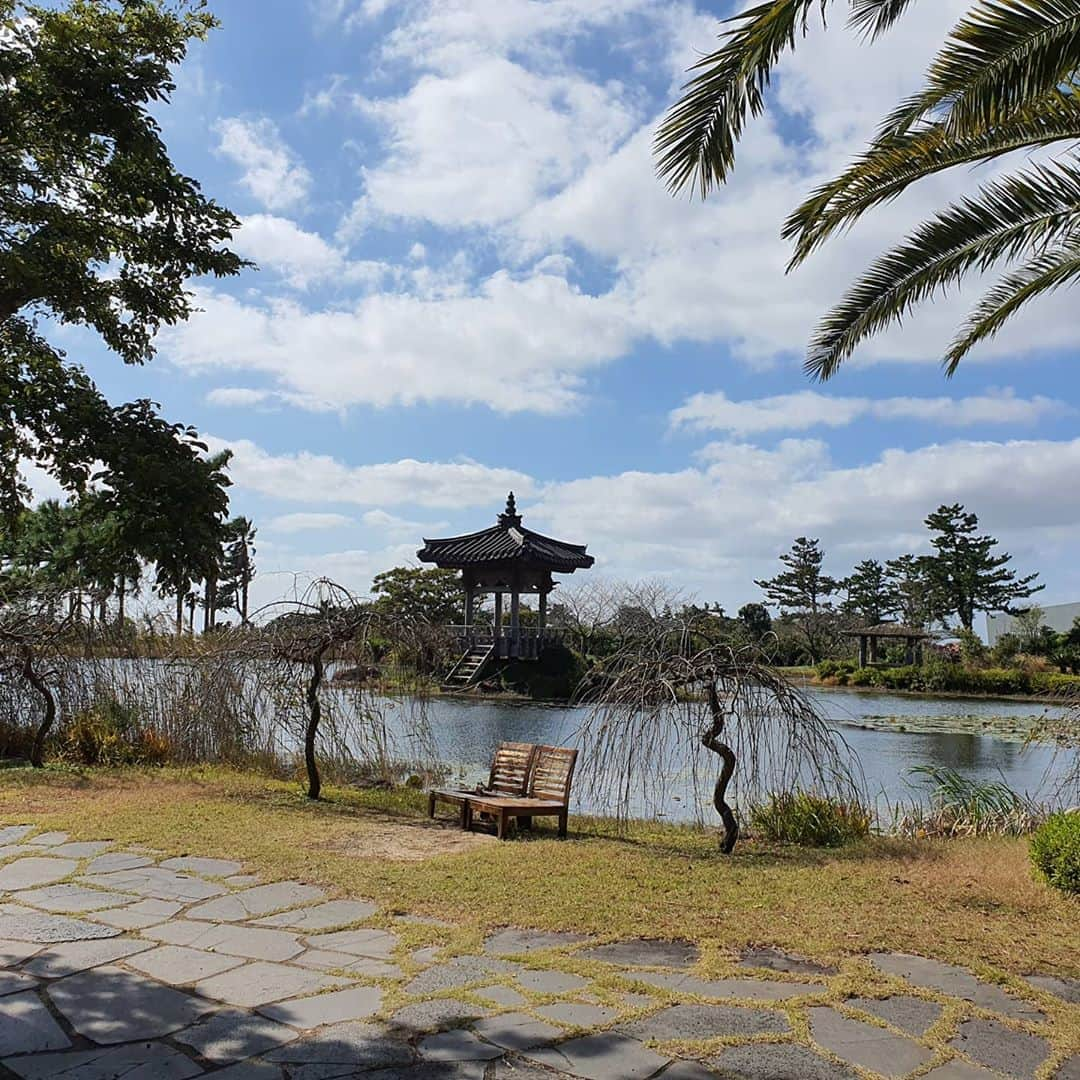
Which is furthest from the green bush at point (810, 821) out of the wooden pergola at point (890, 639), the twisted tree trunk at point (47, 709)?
the wooden pergola at point (890, 639)

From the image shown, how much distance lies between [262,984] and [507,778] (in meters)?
4.34

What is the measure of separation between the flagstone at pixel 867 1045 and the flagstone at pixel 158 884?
10.3ft

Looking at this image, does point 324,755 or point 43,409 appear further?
point 324,755

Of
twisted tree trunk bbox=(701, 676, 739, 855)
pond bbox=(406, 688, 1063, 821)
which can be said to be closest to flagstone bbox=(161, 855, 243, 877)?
pond bbox=(406, 688, 1063, 821)

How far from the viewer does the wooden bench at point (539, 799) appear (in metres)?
7.23

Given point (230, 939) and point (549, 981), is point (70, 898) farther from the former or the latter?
point (549, 981)

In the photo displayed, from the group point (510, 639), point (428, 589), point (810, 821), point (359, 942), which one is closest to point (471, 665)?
point (510, 639)

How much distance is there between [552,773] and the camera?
7.76 metres

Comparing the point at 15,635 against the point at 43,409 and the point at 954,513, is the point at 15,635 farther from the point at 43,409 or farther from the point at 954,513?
the point at 954,513

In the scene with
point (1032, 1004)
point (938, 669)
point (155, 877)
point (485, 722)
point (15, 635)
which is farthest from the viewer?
point (938, 669)

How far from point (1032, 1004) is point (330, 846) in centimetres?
437

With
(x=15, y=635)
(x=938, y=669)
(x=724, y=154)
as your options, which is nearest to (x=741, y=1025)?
(x=724, y=154)

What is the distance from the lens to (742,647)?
7359mm

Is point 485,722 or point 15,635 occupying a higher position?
point 15,635
